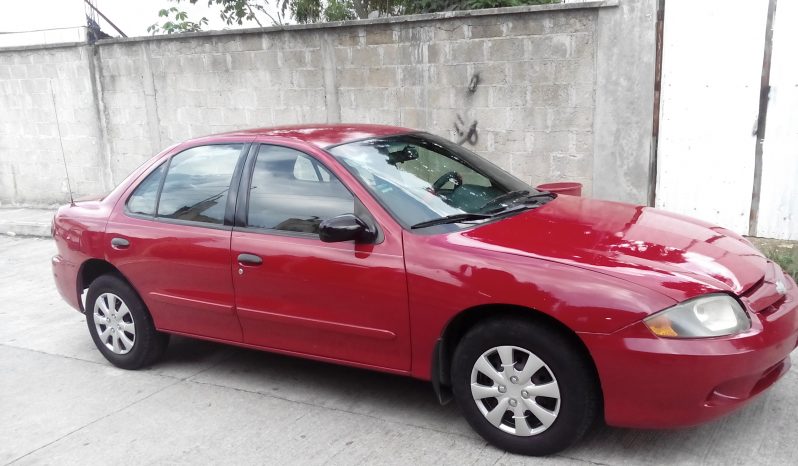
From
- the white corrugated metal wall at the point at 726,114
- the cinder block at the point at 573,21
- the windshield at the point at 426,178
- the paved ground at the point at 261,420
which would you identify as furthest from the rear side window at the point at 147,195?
the white corrugated metal wall at the point at 726,114

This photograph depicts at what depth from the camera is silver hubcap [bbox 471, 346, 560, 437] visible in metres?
3.34

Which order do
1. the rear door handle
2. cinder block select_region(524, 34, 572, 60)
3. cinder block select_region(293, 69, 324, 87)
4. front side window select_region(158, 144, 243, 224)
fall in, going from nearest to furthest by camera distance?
front side window select_region(158, 144, 243, 224)
the rear door handle
cinder block select_region(524, 34, 572, 60)
cinder block select_region(293, 69, 324, 87)

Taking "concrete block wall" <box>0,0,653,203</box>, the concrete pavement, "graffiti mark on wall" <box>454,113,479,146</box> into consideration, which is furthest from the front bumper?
the concrete pavement

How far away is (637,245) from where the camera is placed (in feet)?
11.6

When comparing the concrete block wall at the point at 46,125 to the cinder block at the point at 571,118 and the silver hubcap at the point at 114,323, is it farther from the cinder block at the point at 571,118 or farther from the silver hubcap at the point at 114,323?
the cinder block at the point at 571,118

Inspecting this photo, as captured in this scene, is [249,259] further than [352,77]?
No

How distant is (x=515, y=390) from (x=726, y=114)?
4.46 m

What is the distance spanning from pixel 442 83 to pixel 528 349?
16.6 feet

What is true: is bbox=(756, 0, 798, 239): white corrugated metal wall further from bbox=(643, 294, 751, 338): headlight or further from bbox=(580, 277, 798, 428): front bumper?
bbox=(643, 294, 751, 338): headlight

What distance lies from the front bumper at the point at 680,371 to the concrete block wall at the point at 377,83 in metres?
4.13

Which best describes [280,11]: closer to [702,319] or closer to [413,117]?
[413,117]

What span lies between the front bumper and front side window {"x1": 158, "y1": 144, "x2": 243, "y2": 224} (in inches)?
95.9

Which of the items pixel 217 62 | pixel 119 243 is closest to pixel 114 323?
pixel 119 243

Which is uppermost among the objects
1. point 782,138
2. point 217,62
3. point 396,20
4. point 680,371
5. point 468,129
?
point 396,20
